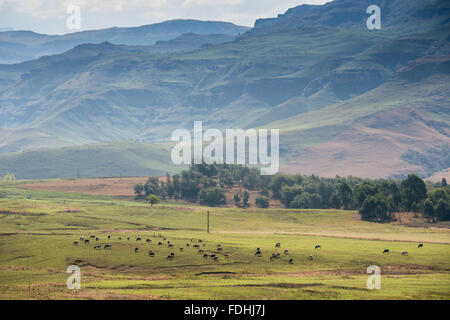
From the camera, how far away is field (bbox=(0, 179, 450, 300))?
95.9 meters

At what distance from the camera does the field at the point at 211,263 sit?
95875 millimetres

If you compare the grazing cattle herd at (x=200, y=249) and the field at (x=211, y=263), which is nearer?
the field at (x=211, y=263)

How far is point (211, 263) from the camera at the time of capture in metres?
124

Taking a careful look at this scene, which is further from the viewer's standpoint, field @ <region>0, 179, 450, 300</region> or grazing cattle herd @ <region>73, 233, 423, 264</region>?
grazing cattle herd @ <region>73, 233, 423, 264</region>

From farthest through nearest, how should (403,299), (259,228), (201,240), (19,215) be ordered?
(259,228)
(19,215)
(201,240)
(403,299)

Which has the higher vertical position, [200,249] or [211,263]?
[200,249]

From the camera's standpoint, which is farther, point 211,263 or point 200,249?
point 200,249

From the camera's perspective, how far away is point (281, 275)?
380 feet
